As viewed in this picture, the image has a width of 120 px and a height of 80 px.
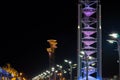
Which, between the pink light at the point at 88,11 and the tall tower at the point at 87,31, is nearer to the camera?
the tall tower at the point at 87,31

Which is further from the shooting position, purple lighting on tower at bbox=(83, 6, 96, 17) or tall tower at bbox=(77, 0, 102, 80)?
purple lighting on tower at bbox=(83, 6, 96, 17)

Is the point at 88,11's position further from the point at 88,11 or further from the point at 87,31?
the point at 87,31

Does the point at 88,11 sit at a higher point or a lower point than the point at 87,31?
higher

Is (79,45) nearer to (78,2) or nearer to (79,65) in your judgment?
(79,65)

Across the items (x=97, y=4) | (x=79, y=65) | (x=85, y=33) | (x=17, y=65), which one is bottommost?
(x=17, y=65)

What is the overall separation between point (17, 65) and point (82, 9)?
381 ft

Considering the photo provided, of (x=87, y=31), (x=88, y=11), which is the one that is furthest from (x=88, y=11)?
(x=87, y=31)

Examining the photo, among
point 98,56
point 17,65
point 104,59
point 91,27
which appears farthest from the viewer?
point 17,65

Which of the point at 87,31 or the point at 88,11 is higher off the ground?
the point at 88,11

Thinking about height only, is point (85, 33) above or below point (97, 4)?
below

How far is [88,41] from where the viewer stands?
8088 cm

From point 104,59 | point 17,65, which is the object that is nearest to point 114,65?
point 104,59

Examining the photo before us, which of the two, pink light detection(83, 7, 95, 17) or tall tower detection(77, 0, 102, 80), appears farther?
pink light detection(83, 7, 95, 17)

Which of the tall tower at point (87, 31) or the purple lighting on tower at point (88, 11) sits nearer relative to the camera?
the tall tower at point (87, 31)
